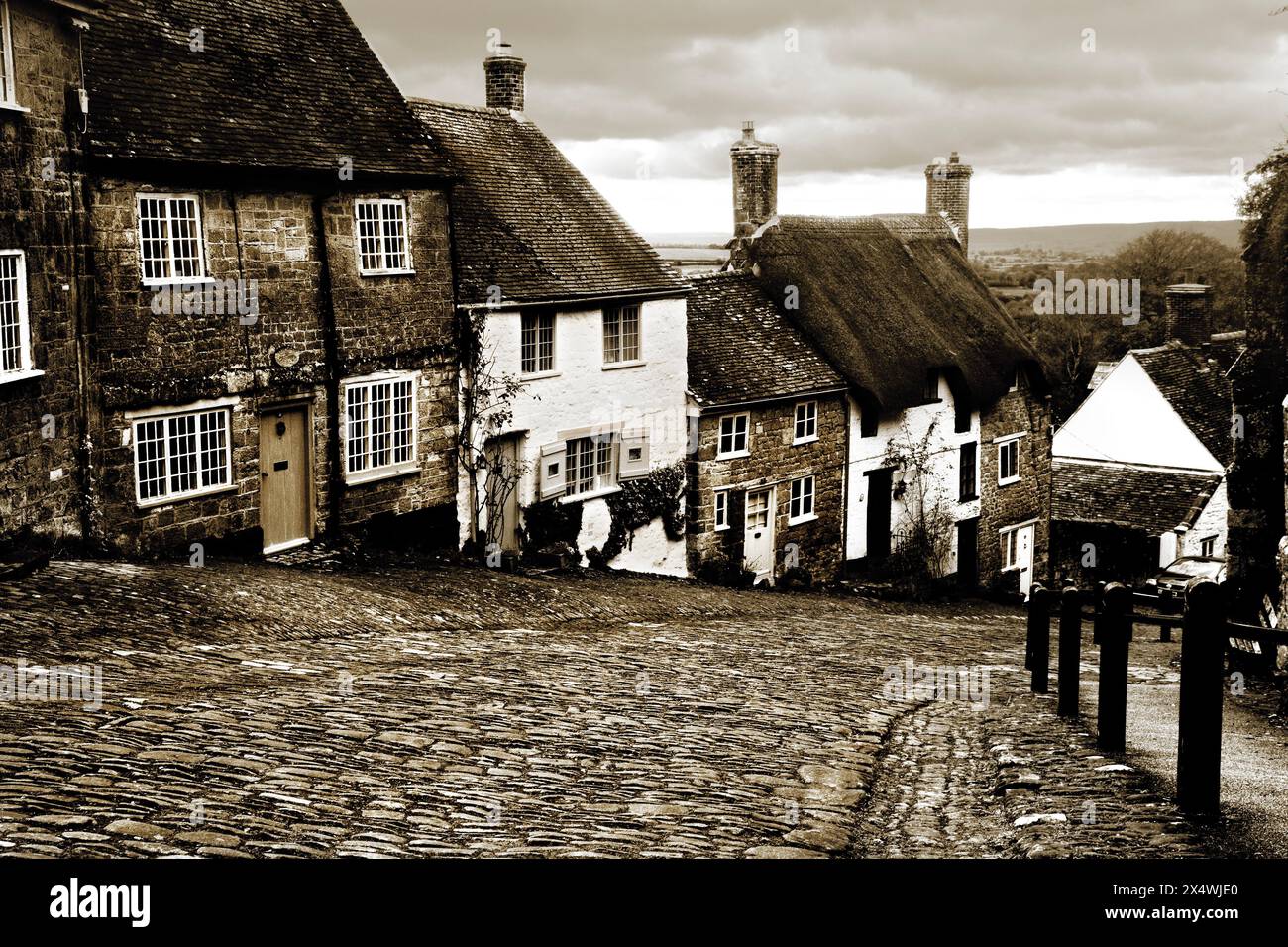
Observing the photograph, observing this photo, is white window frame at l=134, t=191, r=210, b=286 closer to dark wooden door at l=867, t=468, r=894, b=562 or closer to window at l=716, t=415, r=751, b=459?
window at l=716, t=415, r=751, b=459

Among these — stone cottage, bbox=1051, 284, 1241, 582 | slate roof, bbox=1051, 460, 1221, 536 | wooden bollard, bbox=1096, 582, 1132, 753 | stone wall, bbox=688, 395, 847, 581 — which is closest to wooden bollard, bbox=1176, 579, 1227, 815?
wooden bollard, bbox=1096, 582, 1132, 753

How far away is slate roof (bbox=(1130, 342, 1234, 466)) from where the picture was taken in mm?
36406

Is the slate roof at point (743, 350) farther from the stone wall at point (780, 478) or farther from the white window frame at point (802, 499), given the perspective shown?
the white window frame at point (802, 499)

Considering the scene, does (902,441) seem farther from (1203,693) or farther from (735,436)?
(1203,693)

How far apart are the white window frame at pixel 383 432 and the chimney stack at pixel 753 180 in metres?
13.3

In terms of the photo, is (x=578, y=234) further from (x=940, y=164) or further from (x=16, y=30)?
(x=940, y=164)

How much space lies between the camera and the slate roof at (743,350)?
25938mm

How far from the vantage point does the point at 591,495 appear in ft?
78.1

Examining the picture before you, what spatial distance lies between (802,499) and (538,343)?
27.1 feet

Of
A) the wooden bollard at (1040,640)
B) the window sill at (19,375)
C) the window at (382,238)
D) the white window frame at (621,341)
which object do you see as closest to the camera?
the wooden bollard at (1040,640)

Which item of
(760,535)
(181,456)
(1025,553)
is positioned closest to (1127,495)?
(1025,553)

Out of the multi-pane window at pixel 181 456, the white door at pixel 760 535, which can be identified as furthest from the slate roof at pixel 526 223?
the multi-pane window at pixel 181 456

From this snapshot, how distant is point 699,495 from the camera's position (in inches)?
995
